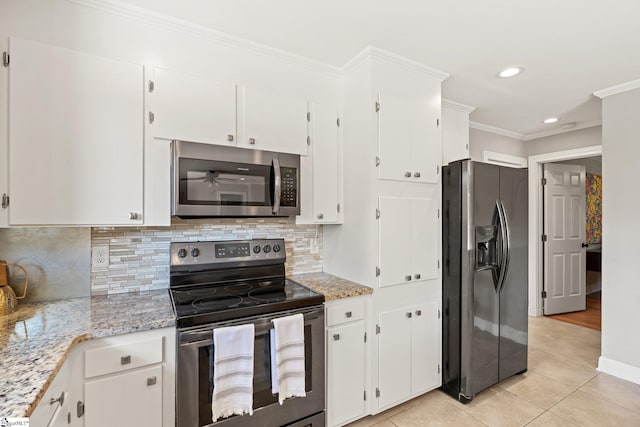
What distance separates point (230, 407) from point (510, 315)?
2.25 metres

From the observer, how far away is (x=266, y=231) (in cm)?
238

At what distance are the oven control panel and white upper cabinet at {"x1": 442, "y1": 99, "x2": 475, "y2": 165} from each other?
5.92 feet

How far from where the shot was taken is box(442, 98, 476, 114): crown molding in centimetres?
305

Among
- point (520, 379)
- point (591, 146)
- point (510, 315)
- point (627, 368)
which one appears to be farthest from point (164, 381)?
point (591, 146)

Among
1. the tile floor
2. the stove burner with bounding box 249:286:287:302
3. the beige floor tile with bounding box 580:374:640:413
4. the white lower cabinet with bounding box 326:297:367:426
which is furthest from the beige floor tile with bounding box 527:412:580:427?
the stove burner with bounding box 249:286:287:302

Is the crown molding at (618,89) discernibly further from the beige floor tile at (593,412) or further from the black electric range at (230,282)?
the black electric range at (230,282)

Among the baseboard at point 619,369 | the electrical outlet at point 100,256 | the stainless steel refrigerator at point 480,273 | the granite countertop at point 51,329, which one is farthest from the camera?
the baseboard at point 619,369

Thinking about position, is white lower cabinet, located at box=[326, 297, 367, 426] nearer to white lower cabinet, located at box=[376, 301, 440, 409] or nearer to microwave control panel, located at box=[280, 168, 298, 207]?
white lower cabinet, located at box=[376, 301, 440, 409]

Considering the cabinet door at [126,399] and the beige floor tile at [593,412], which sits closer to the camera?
the cabinet door at [126,399]

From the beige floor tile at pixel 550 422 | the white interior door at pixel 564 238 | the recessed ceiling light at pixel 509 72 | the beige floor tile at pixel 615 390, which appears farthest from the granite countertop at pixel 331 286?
the white interior door at pixel 564 238

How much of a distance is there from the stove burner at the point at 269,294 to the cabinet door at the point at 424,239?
982 mm

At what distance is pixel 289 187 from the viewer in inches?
83.3

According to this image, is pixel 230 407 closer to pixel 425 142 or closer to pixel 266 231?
pixel 266 231

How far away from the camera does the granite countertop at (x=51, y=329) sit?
918 mm
